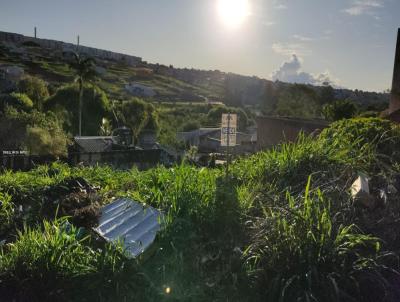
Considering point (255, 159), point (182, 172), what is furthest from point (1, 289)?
point (255, 159)

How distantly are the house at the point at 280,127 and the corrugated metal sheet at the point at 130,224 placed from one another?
464 inches

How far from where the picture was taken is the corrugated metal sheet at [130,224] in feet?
13.4

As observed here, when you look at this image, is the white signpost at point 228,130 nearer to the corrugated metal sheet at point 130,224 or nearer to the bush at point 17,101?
the corrugated metal sheet at point 130,224

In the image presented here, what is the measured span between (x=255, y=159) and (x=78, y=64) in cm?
4318

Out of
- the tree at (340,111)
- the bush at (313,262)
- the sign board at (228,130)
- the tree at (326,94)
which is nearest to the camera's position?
the bush at (313,262)

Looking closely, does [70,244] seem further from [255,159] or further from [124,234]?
[255,159]

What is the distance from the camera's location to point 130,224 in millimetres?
4555

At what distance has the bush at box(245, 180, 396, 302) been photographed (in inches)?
130

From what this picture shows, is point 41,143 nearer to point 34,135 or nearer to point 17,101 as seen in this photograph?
point 34,135

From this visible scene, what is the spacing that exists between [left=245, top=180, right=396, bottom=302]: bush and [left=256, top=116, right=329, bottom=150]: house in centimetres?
1227

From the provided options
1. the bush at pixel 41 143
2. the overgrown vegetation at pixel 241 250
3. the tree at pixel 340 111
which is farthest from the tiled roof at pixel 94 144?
the overgrown vegetation at pixel 241 250

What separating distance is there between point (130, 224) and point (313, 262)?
1940 mm

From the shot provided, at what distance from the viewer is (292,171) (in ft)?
17.3

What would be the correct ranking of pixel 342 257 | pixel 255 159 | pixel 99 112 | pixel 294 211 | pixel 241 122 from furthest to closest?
pixel 241 122 < pixel 99 112 < pixel 255 159 < pixel 294 211 < pixel 342 257
